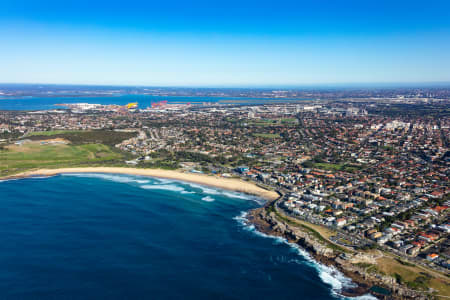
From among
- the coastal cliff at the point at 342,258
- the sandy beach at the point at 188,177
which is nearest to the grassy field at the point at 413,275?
the coastal cliff at the point at 342,258

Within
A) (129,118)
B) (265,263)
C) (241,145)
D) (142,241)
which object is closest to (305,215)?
(265,263)

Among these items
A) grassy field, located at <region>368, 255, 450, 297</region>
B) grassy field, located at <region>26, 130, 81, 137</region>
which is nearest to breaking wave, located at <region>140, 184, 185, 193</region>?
grassy field, located at <region>368, 255, 450, 297</region>

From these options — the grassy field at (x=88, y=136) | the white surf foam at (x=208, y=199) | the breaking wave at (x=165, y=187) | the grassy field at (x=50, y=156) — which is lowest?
the white surf foam at (x=208, y=199)

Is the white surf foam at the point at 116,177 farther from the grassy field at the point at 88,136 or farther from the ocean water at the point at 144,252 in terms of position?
the grassy field at the point at 88,136

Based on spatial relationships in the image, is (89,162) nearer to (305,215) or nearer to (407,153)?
(305,215)

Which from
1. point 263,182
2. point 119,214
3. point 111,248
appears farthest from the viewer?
point 263,182

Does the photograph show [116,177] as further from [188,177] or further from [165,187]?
[188,177]

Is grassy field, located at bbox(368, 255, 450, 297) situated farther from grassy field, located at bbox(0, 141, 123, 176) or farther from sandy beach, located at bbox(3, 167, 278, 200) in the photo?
grassy field, located at bbox(0, 141, 123, 176)
